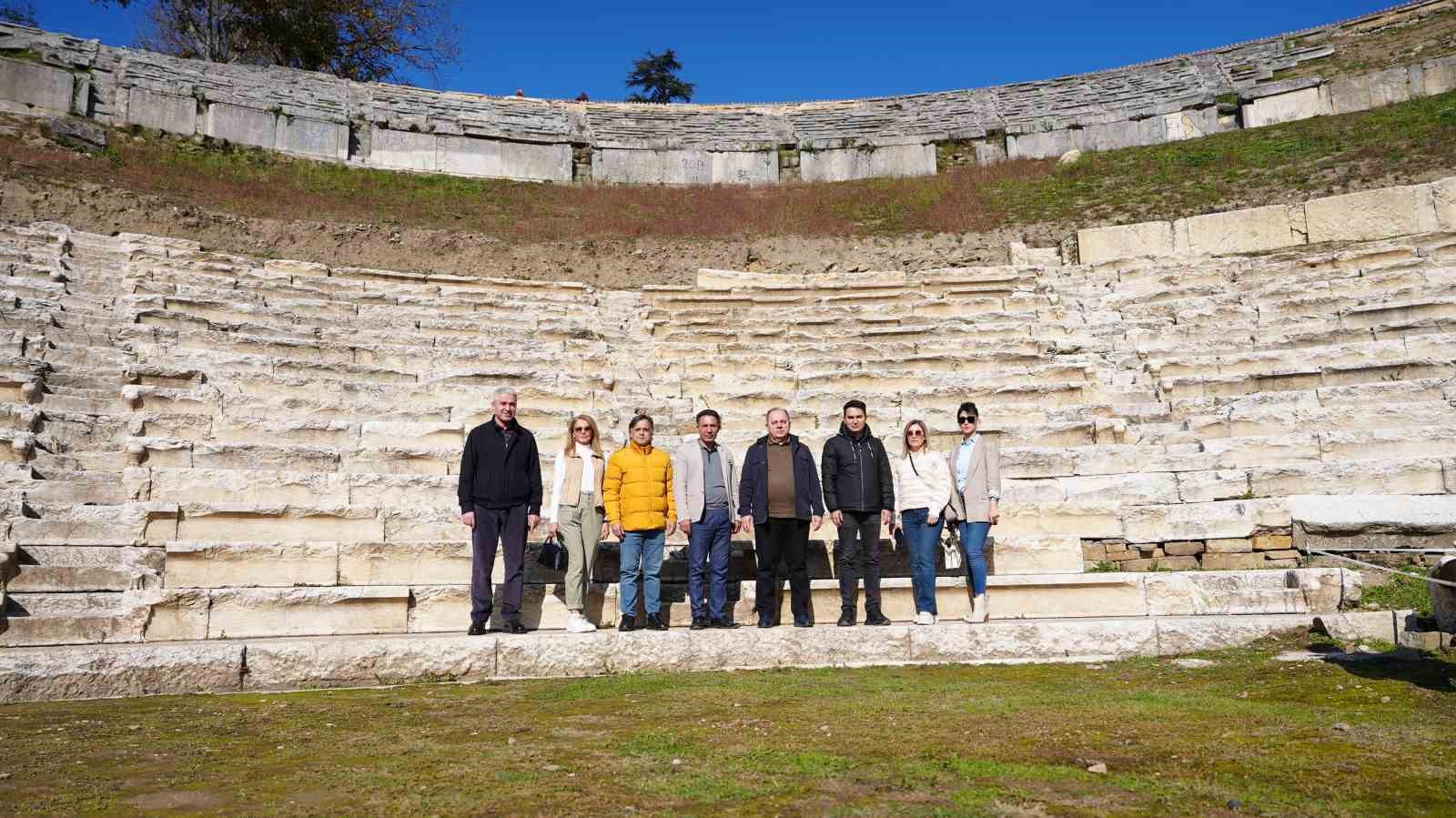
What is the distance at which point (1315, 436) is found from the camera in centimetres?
915

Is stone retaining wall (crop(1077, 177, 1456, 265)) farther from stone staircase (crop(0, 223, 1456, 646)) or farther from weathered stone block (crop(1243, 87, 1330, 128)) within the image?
weathered stone block (crop(1243, 87, 1330, 128))

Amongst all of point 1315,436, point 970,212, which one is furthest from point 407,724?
point 970,212

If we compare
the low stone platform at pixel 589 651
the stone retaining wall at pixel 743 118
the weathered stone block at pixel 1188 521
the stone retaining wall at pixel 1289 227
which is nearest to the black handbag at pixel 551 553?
the low stone platform at pixel 589 651

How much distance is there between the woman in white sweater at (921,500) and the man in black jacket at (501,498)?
2.59 m

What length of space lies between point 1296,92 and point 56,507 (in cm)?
2957

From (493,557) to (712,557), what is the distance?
4.83 feet

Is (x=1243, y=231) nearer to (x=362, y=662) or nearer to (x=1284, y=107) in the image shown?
(x=1284, y=107)

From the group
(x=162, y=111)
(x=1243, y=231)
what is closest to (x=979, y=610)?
(x=1243, y=231)

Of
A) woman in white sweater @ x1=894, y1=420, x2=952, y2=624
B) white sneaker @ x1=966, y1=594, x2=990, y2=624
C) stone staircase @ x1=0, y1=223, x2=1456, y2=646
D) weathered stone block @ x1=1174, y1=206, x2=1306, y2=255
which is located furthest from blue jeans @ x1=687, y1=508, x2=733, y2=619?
weathered stone block @ x1=1174, y1=206, x2=1306, y2=255

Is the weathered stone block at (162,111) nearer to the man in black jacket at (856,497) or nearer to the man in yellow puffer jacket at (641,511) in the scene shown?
the man in yellow puffer jacket at (641,511)

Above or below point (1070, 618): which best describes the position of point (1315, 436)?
above

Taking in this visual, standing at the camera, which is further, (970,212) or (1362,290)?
(970,212)

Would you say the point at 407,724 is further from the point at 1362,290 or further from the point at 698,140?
the point at 698,140

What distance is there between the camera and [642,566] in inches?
277
